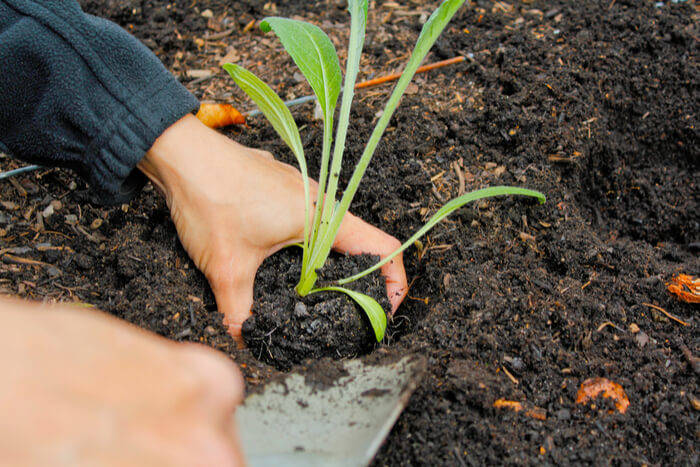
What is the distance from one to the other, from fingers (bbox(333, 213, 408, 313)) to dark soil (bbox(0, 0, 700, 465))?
2.0 inches

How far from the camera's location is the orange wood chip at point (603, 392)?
123 centimetres

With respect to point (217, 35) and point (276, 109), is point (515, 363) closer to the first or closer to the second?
point (276, 109)

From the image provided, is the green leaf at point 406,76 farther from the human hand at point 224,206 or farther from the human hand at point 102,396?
the human hand at point 102,396

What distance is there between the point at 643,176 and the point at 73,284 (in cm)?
204

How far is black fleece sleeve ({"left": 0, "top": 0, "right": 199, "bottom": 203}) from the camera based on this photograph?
1.32 m

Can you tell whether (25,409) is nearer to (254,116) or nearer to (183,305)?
(183,305)

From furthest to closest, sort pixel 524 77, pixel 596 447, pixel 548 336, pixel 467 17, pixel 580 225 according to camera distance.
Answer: pixel 467 17 < pixel 524 77 < pixel 580 225 < pixel 548 336 < pixel 596 447

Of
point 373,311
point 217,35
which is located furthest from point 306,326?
point 217,35

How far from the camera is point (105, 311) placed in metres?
1.36

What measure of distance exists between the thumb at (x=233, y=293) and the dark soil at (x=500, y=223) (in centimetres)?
7

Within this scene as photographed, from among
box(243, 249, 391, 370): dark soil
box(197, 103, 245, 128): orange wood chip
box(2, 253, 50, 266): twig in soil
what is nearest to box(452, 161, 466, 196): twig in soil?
box(243, 249, 391, 370): dark soil

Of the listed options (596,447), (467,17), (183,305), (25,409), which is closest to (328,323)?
(183,305)

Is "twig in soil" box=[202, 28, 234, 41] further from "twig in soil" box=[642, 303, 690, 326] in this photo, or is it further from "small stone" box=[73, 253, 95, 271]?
"twig in soil" box=[642, 303, 690, 326]

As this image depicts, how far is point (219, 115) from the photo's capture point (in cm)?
198
